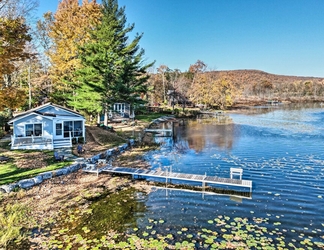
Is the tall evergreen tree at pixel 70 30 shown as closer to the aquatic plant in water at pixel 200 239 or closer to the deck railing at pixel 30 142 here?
the deck railing at pixel 30 142

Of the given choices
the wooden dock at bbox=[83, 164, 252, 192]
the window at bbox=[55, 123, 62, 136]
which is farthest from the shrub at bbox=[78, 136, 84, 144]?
the wooden dock at bbox=[83, 164, 252, 192]

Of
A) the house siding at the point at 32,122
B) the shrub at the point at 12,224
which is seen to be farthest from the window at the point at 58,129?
the shrub at the point at 12,224

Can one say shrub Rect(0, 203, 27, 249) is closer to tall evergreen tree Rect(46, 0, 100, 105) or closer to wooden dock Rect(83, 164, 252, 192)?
wooden dock Rect(83, 164, 252, 192)

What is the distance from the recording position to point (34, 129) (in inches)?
778

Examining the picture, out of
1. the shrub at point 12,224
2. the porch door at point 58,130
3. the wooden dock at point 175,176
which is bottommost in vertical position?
the shrub at point 12,224

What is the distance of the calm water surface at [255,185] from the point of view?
9.28 metres

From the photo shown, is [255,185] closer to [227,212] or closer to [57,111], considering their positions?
[227,212]

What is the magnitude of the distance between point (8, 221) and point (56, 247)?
208 cm

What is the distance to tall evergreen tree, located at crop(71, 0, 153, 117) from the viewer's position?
25.6 metres

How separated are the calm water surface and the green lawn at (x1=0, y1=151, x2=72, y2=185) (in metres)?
6.02

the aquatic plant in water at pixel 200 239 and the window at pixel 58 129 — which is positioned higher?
the window at pixel 58 129

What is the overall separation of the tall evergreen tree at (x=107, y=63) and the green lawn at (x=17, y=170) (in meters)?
12.1

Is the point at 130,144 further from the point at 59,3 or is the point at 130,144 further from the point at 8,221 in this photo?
the point at 59,3

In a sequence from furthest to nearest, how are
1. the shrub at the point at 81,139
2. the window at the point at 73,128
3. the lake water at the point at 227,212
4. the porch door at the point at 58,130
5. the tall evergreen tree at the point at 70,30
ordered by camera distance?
the tall evergreen tree at the point at 70,30 → the window at the point at 73,128 → the shrub at the point at 81,139 → the porch door at the point at 58,130 → the lake water at the point at 227,212
